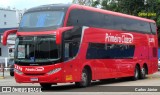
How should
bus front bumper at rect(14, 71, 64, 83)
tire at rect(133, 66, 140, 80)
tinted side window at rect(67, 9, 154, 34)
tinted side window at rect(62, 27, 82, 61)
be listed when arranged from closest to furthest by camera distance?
bus front bumper at rect(14, 71, 64, 83), tinted side window at rect(62, 27, 82, 61), tinted side window at rect(67, 9, 154, 34), tire at rect(133, 66, 140, 80)

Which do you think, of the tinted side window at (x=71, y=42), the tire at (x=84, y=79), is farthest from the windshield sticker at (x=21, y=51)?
the tire at (x=84, y=79)

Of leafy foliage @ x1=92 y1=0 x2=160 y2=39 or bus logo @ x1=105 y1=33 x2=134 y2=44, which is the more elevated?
leafy foliage @ x1=92 y1=0 x2=160 y2=39

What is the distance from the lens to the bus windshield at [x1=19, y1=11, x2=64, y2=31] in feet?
62.9

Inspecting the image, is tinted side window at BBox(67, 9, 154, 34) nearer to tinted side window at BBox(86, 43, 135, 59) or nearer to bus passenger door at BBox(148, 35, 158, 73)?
bus passenger door at BBox(148, 35, 158, 73)

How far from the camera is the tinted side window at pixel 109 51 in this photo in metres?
21.6

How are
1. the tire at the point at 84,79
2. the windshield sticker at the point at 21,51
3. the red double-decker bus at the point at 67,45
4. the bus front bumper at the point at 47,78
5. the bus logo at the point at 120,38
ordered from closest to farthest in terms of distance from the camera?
the bus front bumper at the point at 47,78 < the red double-decker bus at the point at 67,45 < the windshield sticker at the point at 21,51 < the tire at the point at 84,79 < the bus logo at the point at 120,38

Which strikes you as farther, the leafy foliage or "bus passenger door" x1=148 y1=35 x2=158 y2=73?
the leafy foliage

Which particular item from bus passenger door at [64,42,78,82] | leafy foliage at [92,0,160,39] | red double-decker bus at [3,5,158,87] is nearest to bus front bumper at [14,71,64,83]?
red double-decker bus at [3,5,158,87]

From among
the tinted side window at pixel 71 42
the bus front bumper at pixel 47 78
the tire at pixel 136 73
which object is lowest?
the tire at pixel 136 73

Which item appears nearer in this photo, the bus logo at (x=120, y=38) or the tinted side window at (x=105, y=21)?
the tinted side window at (x=105, y=21)

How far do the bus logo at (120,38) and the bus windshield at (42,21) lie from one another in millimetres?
4581

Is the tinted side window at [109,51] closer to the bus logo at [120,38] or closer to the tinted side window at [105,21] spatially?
the bus logo at [120,38]

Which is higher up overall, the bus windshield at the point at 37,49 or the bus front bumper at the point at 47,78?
the bus windshield at the point at 37,49

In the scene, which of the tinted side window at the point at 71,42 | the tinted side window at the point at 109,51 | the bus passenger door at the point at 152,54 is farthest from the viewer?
the bus passenger door at the point at 152,54
